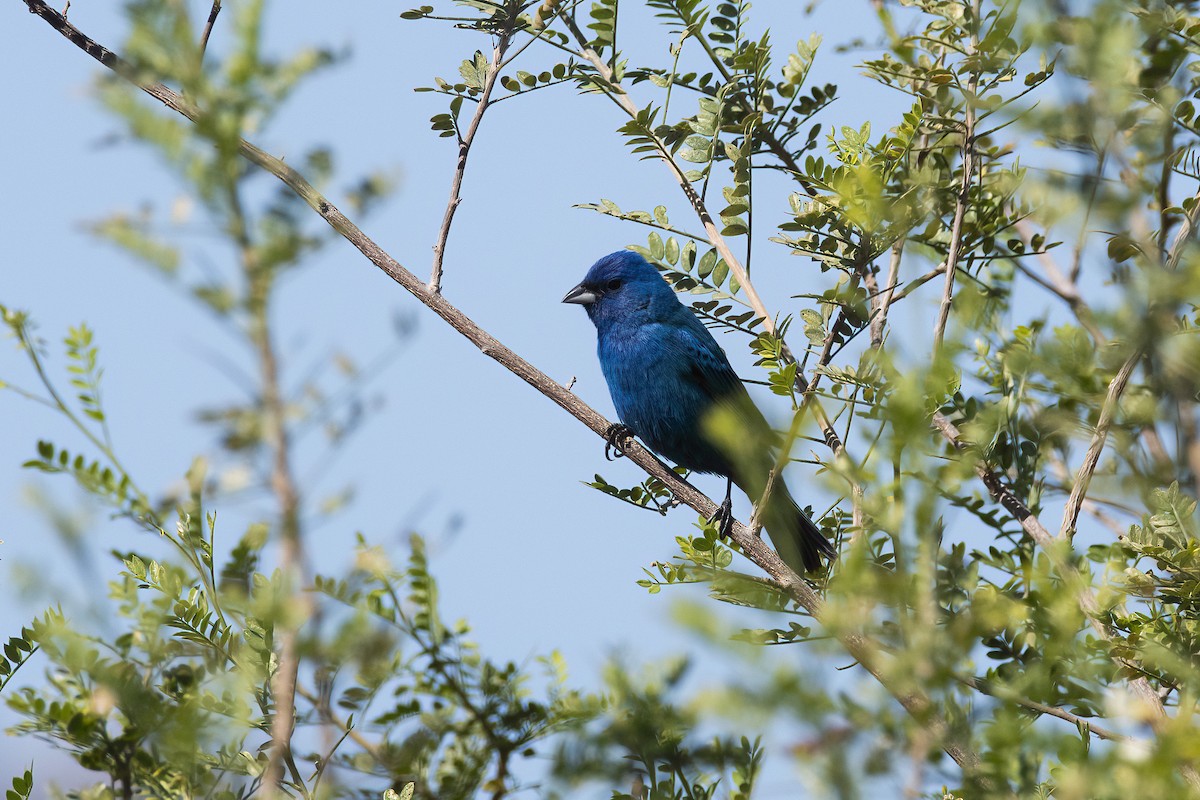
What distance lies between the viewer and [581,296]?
6.57 metres

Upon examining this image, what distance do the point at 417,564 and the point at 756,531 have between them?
3.20 feet

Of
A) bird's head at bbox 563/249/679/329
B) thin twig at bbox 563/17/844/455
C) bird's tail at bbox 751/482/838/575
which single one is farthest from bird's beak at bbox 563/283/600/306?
thin twig at bbox 563/17/844/455

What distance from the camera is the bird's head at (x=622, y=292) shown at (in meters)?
6.35

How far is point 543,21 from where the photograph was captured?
3.78 meters

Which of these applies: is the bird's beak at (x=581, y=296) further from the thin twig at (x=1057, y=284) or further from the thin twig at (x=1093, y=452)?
the thin twig at (x=1093, y=452)

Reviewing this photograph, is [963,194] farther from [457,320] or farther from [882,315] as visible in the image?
[457,320]

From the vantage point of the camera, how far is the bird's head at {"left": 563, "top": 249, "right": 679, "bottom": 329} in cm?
635

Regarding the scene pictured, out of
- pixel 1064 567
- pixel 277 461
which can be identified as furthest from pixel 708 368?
pixel 277 461

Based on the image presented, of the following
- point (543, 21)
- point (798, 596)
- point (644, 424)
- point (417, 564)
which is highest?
point (644, 424)

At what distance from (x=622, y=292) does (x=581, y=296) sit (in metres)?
0.24

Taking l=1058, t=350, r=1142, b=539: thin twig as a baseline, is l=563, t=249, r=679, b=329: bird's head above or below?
above

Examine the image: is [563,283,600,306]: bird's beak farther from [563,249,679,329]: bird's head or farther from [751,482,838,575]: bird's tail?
[751,482,838,575]: bird's tail

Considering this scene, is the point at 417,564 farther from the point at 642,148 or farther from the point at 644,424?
the point at 644,424

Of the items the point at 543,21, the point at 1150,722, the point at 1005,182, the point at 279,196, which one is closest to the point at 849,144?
the point at 1005,182
